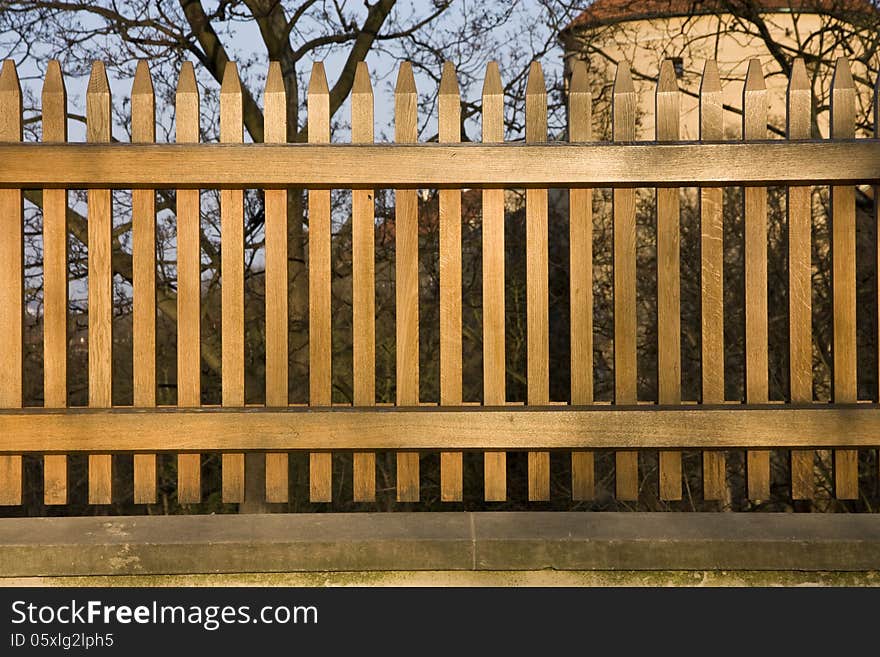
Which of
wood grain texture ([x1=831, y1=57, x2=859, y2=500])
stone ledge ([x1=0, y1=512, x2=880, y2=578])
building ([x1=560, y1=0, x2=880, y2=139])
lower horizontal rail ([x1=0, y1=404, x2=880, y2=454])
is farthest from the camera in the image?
building ([x1=560, y1=0, x2=880, y2=139])

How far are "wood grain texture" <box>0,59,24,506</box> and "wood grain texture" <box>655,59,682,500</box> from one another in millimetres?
2224

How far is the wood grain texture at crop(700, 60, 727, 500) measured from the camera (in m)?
3.39

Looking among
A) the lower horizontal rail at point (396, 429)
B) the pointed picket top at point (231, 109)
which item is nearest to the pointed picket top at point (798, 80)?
the lower horizontal rail at point (396, 429)

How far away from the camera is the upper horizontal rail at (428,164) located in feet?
10.9

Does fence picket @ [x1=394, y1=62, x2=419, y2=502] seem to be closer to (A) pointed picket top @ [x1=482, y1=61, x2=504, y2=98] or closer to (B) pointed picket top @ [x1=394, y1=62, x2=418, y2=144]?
(B) pointed picket top @ [x1=394, y1=62, x2=418, y2=144]

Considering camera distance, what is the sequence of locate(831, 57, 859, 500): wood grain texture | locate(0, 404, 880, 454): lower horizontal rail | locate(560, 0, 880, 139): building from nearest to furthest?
1. locate(0, 404, 880, 454): lower horizontal rail
2. locate(831, 57, 859, 500): wood grain texture
3. locate(560, 0, 880, 139): building

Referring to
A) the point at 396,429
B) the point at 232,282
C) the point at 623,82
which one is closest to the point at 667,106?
the point at 623,82

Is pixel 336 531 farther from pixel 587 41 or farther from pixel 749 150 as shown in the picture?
pixel 587 41

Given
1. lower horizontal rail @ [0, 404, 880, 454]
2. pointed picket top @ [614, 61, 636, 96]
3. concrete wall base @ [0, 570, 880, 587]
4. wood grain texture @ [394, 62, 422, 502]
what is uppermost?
pointed picket top @ [614, 61, 636, 96]

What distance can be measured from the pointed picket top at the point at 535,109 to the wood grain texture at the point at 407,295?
15.4 inches

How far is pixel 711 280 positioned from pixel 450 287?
92 cm

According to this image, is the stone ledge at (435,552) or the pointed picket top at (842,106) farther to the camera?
the pointed picket top at (842,106)

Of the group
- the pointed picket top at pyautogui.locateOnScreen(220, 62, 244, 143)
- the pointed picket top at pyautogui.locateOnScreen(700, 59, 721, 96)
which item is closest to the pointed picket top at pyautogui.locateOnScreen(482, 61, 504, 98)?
the pointed picket top at pyautogui.locateOnScreen(700, 59, 721, 96)

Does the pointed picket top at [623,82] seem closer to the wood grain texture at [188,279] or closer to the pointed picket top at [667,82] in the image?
the pointed picket top at [667,82]
